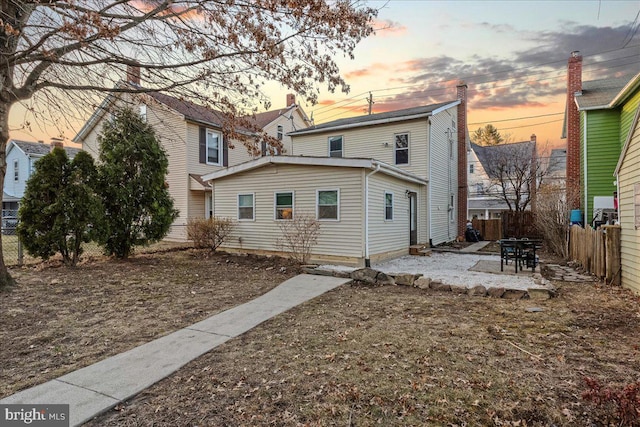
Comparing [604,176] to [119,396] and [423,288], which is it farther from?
[119,396]

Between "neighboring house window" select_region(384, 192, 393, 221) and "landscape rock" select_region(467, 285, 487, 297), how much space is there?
15.1 feet

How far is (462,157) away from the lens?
17.5 meters

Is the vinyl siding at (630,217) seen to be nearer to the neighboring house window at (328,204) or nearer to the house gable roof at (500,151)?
the neighboring house window at (328,204)

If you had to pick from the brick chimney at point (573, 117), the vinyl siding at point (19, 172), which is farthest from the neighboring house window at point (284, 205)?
the vinyl siding at point (19, 172)

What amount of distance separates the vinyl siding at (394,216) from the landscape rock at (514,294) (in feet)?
13.5

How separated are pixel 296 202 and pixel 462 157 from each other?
34.8 feet

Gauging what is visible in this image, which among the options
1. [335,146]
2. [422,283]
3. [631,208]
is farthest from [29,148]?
[631,208]

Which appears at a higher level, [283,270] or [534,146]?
[534,146]

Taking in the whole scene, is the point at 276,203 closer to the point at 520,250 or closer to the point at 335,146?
the point at 335,146

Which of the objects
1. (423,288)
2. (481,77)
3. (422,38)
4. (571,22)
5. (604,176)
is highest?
(481,77)

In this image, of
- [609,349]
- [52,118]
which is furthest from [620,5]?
[52,118]

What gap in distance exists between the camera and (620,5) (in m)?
3.99

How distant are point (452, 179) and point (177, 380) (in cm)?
1592

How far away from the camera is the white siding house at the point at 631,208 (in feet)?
20.8
